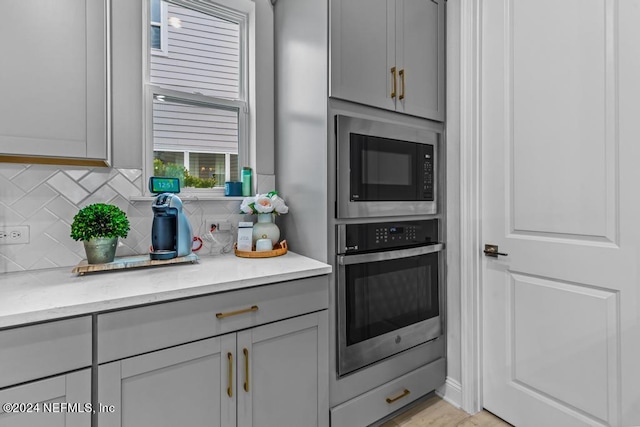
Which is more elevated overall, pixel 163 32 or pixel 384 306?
pixel 163 32

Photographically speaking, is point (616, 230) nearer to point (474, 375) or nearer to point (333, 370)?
point (474, 375)

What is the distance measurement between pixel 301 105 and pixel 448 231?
3.82 feet

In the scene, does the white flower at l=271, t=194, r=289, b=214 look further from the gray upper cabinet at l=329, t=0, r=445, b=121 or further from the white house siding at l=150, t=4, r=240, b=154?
the gray upper cabinet at l=329, t=0, r=445, b=121

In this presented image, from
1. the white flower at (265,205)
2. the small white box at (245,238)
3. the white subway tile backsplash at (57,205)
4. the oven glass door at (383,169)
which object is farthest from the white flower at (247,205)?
the oven glass door at (383,169)

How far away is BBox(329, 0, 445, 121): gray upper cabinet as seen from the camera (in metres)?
1.52

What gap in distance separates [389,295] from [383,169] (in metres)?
0.68

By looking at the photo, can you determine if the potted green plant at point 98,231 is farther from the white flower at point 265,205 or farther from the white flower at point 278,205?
the white flower at point 278,205

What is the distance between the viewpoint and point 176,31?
6.03 ft

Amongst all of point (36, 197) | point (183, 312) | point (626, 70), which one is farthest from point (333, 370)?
point (626, 70)

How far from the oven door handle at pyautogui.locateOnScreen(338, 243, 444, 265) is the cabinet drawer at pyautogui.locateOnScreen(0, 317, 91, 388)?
3.28 feet

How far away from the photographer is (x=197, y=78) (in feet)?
6.28

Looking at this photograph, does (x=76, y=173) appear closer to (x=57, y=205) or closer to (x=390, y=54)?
(x=57, y=205)

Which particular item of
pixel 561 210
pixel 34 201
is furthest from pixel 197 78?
pixel 561 210

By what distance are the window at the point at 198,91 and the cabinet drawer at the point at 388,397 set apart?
4.73 ft
